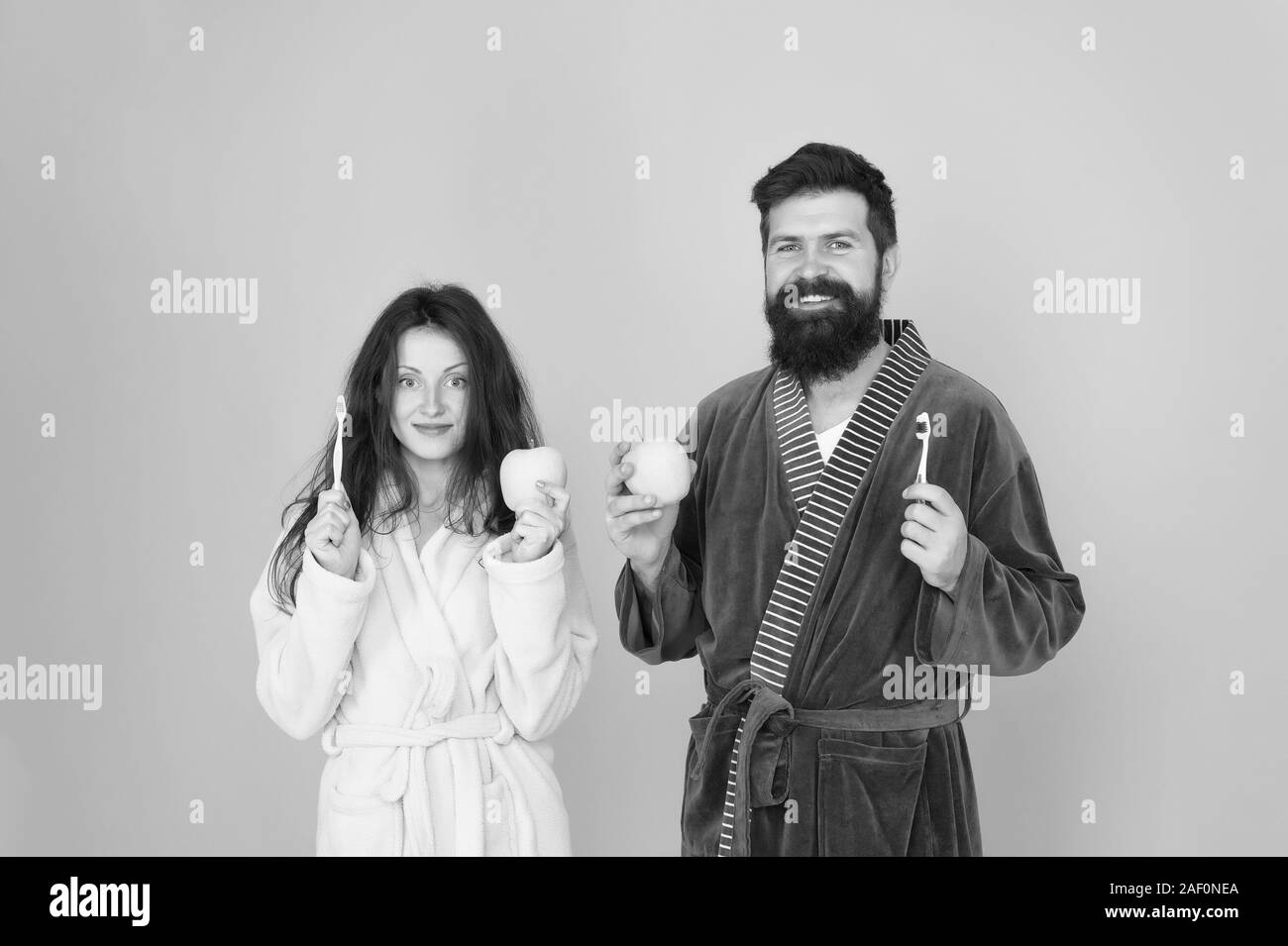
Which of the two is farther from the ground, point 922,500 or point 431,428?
point 431,428

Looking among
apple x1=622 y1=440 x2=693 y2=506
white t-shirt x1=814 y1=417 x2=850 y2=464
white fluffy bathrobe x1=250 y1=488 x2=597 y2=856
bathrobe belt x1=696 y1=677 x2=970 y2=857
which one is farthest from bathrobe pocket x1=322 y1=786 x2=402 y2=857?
white t-shirt x1=814 y1=417 x2=850 y2=464

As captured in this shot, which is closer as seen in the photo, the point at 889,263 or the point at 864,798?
the point at 864,798

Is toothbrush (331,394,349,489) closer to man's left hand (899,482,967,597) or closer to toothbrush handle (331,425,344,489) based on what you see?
toothbrush handle (331,425,344,489)

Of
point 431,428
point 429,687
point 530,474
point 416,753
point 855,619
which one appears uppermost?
point 431,428

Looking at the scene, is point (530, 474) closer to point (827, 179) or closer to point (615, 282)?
point (827, 179)

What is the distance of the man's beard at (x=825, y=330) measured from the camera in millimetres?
2887

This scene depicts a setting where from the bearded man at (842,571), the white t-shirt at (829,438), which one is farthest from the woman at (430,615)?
the white t-shirt at (829,438)

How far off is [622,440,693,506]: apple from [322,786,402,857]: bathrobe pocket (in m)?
0.81

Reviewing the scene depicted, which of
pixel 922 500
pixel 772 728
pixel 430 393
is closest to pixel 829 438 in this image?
pixel 922 500

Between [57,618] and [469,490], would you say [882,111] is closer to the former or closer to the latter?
[469,490]

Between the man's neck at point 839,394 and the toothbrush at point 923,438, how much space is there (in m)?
0.16

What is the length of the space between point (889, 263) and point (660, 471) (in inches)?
29.2

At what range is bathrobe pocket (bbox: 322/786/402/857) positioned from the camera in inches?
109

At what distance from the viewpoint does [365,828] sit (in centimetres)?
279
